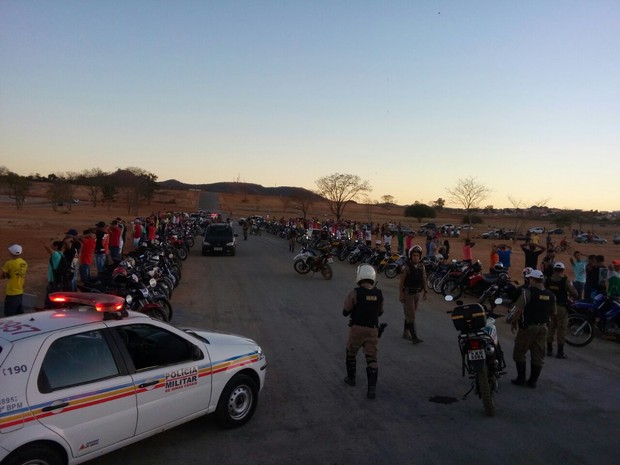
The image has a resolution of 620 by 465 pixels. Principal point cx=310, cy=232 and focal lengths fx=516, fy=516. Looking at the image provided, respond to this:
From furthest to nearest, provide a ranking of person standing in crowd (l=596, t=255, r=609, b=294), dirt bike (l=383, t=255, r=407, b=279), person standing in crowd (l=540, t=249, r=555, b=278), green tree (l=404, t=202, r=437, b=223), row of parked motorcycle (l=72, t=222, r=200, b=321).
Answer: green tree (l=404, t=202, r=437, b=223), dirt bike (l=383, t=255, r=407, b=279), person standing in crowd (l=540, t=249, r=555, b=278), person standing in crowd (l=596, t=255, r=609, b=294), row of parked motorcycle (l=72, t=222, r=200, b=321)

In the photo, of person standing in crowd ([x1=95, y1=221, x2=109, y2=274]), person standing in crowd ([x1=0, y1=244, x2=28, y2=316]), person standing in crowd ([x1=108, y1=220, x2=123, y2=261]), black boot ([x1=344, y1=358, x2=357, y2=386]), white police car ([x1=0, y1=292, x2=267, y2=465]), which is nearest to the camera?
white police car ([x1=0, y1=292, x2=267, y2=465])

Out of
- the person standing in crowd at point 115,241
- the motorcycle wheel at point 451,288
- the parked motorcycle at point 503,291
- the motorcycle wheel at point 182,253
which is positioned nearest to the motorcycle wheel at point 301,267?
the motorcycle wheel at point 451,288

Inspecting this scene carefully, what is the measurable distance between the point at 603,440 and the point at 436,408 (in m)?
1.77

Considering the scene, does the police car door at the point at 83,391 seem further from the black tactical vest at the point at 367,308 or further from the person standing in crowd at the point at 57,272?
the person standing in crowd at the point at 57,272

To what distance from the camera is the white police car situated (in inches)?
147

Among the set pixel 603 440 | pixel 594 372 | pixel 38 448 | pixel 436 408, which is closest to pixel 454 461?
pixel 436 408

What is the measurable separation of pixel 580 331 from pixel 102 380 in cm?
879

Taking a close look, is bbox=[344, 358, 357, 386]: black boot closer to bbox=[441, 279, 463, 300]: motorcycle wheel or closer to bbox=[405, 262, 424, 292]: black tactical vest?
bbox=[405, 262, 424, 292]: black tactical vest

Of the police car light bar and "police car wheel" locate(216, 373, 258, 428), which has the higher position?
the police car light bar

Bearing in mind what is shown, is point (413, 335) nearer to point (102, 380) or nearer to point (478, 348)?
point (478, 348)

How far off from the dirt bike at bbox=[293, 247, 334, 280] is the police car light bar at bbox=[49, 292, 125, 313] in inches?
527

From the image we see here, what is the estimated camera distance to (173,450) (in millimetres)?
4980

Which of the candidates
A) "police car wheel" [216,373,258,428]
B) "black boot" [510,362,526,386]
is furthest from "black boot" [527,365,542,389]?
"police car wheel" [216,373,258,428]

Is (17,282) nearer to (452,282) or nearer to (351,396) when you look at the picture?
(351,396)
